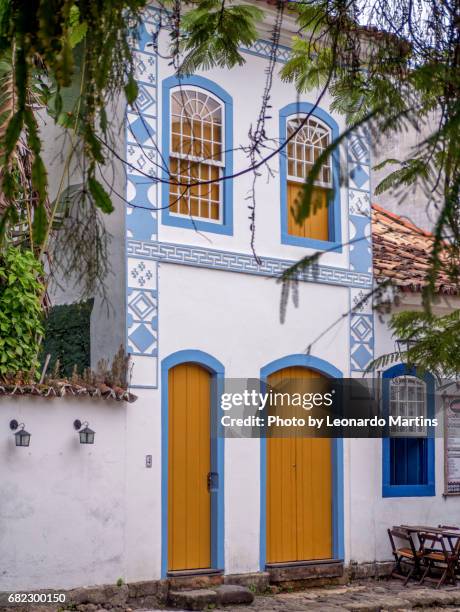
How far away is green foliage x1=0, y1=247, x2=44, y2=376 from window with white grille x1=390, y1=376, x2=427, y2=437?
5.37m

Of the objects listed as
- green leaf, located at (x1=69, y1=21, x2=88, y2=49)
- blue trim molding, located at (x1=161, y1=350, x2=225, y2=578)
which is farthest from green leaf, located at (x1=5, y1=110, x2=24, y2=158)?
blue trim molding, located at (x1=161, y1=350, x2=225, y2=578)

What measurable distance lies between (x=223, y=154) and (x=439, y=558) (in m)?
5.54

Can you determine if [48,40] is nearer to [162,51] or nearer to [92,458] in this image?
[92,458]

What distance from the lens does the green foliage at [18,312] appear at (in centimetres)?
1093

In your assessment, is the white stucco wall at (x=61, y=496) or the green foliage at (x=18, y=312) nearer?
the white stucco wall at (x=61, y=496)

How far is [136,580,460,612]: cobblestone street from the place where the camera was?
11898mm

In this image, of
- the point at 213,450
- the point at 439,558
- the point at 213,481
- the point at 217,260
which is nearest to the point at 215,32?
the point at 217,260

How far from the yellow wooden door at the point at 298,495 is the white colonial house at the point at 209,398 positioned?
0.8 inches

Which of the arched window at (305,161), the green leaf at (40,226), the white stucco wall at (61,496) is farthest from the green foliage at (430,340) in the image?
the arched window at (305,161)

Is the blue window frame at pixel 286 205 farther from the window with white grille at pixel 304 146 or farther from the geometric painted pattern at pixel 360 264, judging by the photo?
the geometric painted pattern at pixel 360 264

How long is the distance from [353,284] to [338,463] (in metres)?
2.34

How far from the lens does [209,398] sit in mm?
12812

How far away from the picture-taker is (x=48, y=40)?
380cm

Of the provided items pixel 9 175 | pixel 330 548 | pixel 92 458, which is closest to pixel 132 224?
pixel 92 458
